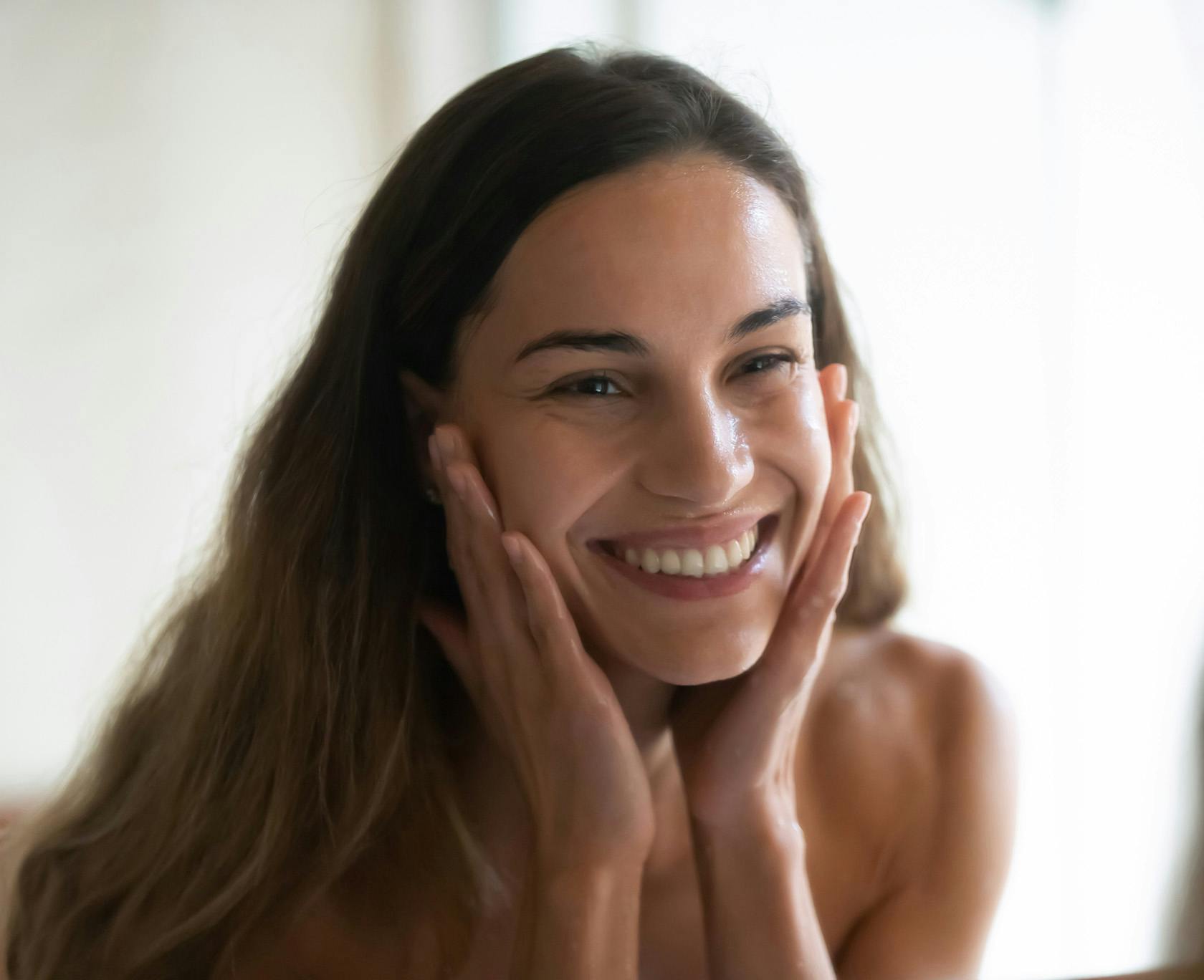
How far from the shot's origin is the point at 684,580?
0.83 meters

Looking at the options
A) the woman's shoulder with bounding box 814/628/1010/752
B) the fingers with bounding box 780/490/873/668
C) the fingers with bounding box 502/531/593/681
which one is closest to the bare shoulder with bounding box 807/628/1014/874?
the woman's shoulder with bounding box 814/628/1010/752

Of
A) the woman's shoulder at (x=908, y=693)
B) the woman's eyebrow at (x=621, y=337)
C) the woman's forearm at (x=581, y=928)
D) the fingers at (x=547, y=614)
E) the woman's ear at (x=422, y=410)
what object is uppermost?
the woman's eyebrow at (x=621, y=337)

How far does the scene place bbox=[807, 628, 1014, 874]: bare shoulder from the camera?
3.43 feet

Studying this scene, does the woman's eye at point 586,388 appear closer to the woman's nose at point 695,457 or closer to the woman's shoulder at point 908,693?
the woman's nose at point 695,457

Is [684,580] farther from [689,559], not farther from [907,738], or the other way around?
[907,738]

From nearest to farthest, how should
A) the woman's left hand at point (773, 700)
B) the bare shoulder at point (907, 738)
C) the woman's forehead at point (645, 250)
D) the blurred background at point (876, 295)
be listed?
the woman's forehead at point (645, 250), the woman's left hand at point (773, 700), the bare shoulder at point (907, 738), the blurred background at point (876, 295)

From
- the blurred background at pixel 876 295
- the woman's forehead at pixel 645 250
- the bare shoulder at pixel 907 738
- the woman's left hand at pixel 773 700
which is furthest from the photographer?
the blurred background at pixel 876 295

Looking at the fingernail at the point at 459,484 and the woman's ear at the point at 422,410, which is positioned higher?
the woman's ear at the point at 422,410

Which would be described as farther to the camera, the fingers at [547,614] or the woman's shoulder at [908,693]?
the woman's shoulder at [908,693]

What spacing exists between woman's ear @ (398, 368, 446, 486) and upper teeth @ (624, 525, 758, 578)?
205 millimetres

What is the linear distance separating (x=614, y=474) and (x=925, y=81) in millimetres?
993

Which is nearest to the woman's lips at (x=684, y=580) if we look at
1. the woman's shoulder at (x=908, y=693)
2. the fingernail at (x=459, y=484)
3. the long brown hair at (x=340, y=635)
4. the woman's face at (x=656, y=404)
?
the woman's face at (x=656, y=404)

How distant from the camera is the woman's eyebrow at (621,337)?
0.77 meters

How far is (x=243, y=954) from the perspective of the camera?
0.90 m
